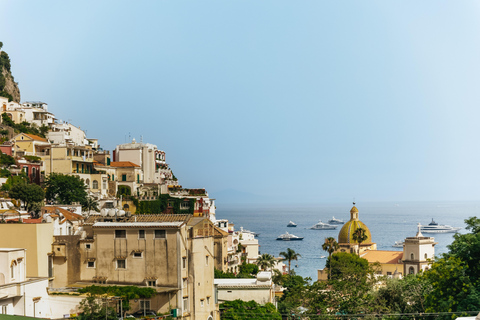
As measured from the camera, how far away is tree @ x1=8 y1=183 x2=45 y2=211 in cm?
4984

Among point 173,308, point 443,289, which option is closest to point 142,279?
point 173,308

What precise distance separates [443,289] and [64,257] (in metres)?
17.6

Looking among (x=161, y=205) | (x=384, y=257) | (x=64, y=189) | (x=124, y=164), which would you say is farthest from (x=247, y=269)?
(x=384, y=257)

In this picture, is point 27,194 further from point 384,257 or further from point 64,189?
point 384,257

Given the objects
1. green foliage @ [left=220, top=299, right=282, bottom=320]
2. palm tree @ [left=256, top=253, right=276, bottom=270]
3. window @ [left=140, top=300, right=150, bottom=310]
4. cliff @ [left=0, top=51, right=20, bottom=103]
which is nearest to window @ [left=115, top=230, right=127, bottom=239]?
window @ [left=140, top=300, right=150, bottom=310]

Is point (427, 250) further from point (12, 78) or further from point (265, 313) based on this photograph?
point (12, 78)

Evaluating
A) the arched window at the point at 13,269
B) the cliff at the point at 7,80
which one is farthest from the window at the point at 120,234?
the cliff at the point at 7,80

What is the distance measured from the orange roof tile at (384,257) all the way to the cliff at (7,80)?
5227 cm

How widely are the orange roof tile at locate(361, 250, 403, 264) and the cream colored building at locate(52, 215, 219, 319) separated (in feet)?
173

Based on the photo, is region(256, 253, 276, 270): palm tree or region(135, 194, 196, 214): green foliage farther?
region(135, 194, 196, 214): green foliage

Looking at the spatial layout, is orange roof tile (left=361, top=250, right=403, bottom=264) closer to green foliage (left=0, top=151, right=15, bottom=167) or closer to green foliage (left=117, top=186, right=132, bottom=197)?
green foliage (left=117, top=186, right=132, bottom=197)

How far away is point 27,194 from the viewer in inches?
1986

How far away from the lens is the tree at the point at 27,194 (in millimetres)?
49844

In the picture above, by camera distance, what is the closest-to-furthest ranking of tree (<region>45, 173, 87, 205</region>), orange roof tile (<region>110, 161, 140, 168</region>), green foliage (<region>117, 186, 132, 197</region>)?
tree (<region>45, 173, 87, 205</region>) → green foliage (<region>117, 186, 132, 197</region>) → orange roof tile (<region>110, 161, 140, 168</region>)
